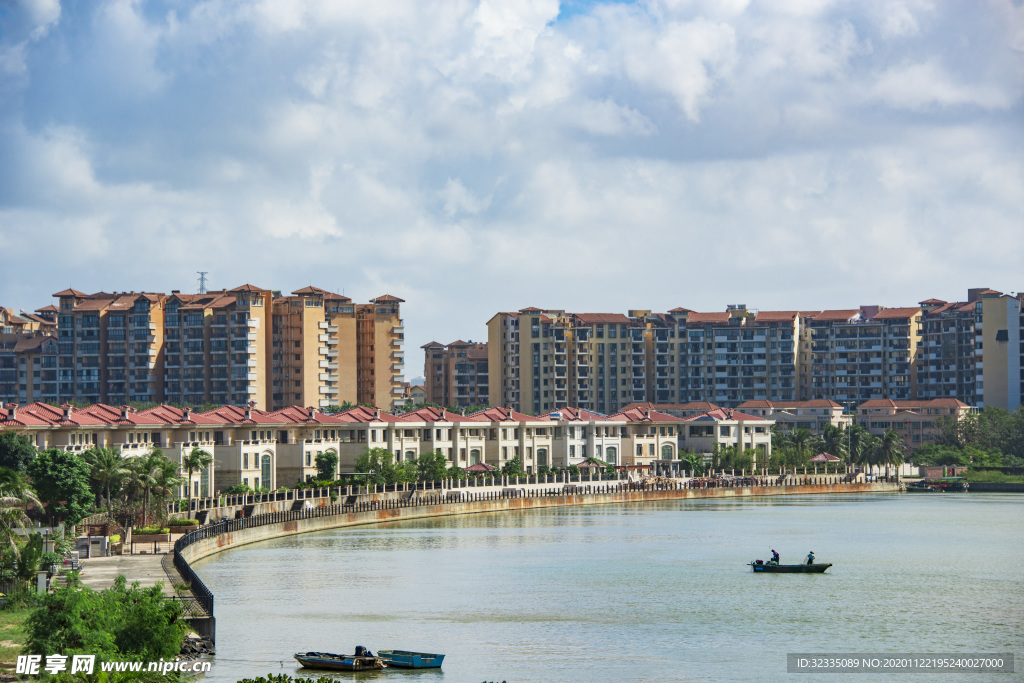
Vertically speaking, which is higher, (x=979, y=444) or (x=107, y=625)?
(x=979, y=444)

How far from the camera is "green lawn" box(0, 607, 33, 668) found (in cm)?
4056

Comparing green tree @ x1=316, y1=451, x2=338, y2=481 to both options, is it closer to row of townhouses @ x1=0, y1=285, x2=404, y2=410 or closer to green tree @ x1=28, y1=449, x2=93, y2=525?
green tree @ x1=28, y1=449, x2=93, y2=525

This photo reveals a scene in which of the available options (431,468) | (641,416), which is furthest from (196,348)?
(431,468)

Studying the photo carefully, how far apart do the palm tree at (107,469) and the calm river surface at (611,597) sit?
6.70 metres

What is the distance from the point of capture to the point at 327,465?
112 meters

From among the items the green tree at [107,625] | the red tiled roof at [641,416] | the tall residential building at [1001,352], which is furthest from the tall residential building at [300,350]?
the green tree at [107,625]

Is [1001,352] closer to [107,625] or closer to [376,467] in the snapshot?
[376,467]

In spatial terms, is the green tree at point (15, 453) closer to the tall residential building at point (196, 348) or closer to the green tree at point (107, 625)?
the green tree at point (107, 625)

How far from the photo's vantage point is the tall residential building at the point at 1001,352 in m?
191

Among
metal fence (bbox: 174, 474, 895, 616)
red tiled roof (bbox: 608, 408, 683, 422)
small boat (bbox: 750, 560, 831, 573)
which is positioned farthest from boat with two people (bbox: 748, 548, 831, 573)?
red tiled roof (bbox: 608, 408, 683, 422)

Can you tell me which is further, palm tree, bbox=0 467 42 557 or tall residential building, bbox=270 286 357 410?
tall residential building, bbox=270 286 357 410

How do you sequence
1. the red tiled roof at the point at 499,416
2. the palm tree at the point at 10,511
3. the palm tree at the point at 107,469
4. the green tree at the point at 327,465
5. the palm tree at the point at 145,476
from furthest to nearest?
the red tiled roof at the point at 499,416 < the green tree at the point at 327,465 < the palm tree at the point at 145,476 < the palm tree at the point at 107,469 < the palm tree at the point at 10,511

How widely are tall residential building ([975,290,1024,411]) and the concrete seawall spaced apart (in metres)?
45.9

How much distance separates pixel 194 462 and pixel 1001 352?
132 metres
